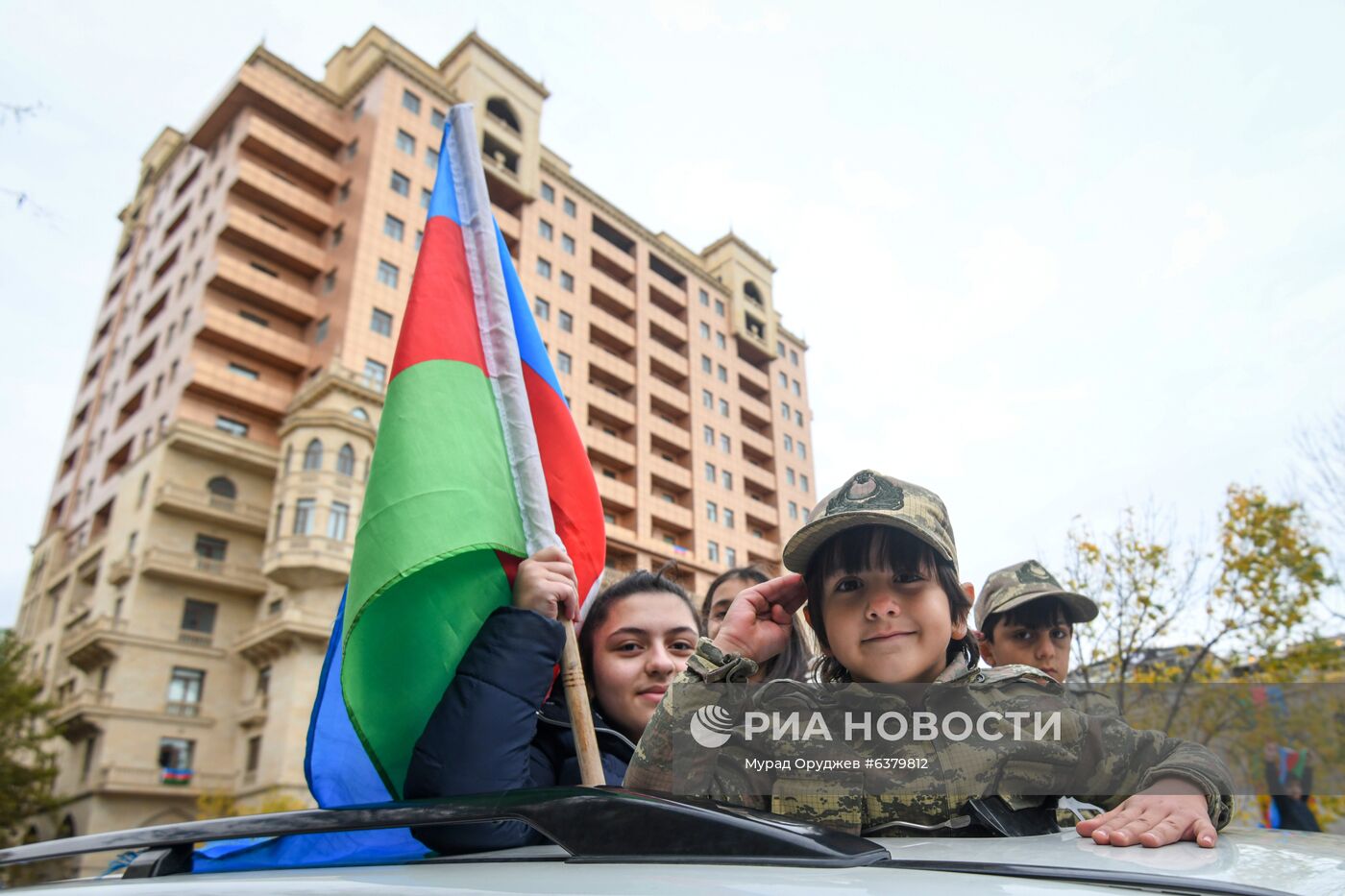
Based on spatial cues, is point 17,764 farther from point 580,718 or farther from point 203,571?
point 580,718

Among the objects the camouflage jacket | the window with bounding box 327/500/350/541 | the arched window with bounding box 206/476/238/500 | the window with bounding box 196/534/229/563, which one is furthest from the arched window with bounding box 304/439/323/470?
the camouflage jacket

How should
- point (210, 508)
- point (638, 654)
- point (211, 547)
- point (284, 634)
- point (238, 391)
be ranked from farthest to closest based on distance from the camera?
point (238, 391) → point (211, 547) → point (210, 508) → point (284, 634) → point (638, 654)

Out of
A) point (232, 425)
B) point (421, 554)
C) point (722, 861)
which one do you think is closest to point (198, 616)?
point (232, 425)

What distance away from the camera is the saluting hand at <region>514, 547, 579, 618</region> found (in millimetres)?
2533

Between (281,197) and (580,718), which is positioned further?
(281,197)

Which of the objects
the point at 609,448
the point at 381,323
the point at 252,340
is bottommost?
the point at 609,448

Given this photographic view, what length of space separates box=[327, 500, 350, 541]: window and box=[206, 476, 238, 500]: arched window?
167 inches

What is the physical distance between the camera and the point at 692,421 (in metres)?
39.5

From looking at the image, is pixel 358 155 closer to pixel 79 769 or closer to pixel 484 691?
pixel 79 769

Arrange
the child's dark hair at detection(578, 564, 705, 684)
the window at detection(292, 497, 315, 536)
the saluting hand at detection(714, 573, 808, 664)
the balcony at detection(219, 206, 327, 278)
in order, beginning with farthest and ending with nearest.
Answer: the balcony at detection(219, 206, 327, 278), the window at detection(292, 497, 315, 536), the child's dark hair at detection(578, 564, 705, 684), the saluting hand at detection(714, 573, 808, 664)

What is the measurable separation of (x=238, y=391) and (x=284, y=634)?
8.21m

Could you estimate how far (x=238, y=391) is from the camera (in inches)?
1057

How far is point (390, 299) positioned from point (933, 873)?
98.4ft

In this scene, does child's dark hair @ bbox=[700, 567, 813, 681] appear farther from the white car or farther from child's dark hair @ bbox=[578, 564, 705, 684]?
the white car
